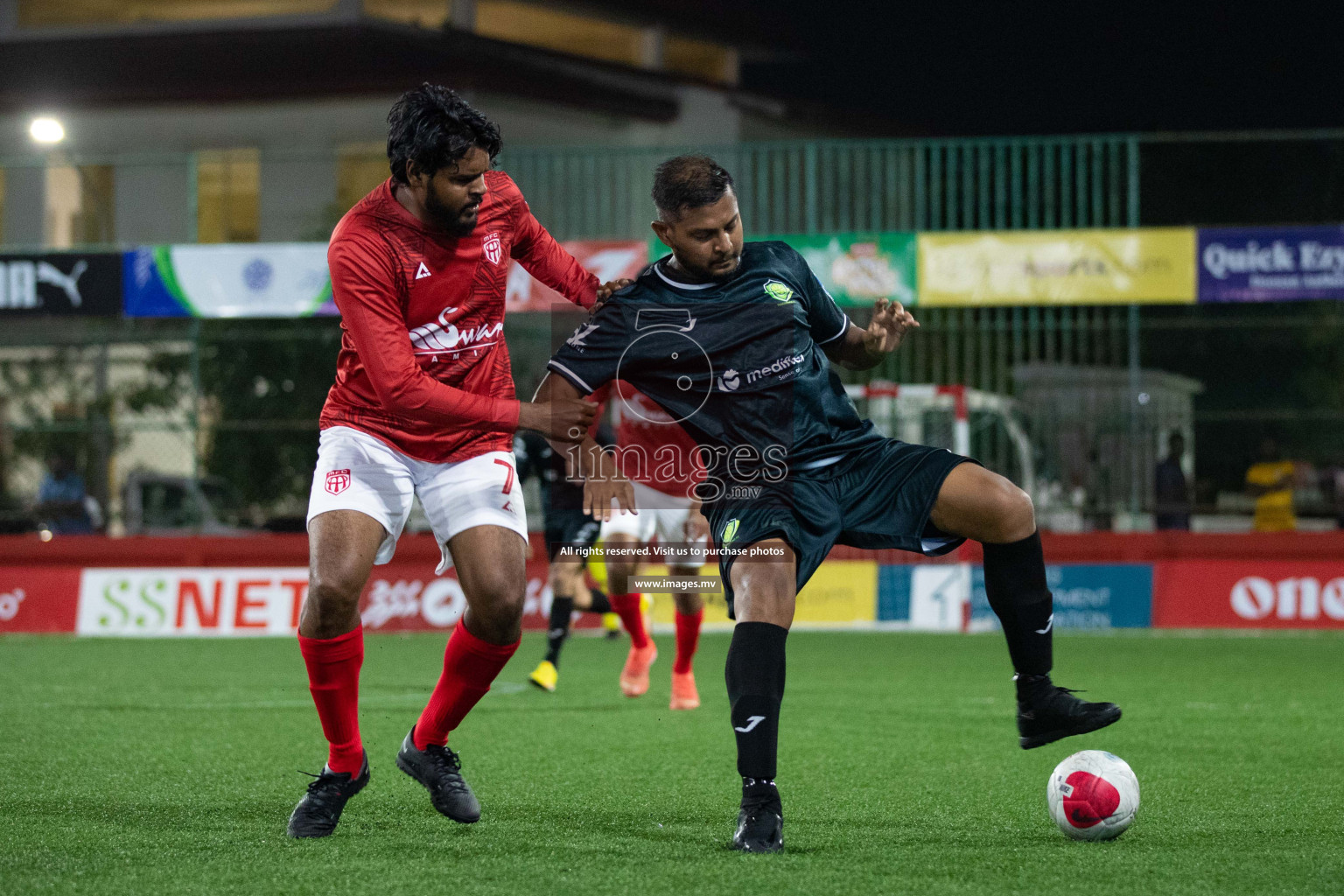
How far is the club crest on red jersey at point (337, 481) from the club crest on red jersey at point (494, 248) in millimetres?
796

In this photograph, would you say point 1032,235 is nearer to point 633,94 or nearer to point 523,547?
point 523,547

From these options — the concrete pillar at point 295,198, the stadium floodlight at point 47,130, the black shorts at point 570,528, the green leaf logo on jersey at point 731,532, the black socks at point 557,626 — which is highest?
the concrete pillar at point 295,198

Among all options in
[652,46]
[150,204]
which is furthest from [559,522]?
[652,46]

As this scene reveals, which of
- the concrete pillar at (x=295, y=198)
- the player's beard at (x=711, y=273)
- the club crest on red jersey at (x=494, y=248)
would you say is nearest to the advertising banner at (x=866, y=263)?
the club crest on red jersey at (x=494, y=248)

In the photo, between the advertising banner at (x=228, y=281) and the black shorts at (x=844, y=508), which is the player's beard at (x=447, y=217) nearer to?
the black shorts at (x=844, y=508)

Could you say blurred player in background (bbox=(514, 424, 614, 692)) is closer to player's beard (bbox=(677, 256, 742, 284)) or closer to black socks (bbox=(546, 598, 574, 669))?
black socks (bbox=(546, 598, 574, 669))

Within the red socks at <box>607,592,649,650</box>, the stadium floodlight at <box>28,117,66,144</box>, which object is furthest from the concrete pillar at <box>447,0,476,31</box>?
the red socks at <box>607,592,649,650</box>

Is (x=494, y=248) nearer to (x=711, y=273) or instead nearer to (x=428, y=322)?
(x=428, y=322)

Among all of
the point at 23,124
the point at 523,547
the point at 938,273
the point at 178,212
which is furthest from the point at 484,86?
the point at 523,547

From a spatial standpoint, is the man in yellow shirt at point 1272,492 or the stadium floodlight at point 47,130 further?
the stadium floodlight at point 47,130

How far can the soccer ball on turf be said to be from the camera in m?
4.48

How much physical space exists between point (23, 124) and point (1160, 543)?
24.5 m

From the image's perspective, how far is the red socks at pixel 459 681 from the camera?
4984 millimetres

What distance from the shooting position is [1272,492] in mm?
15430
